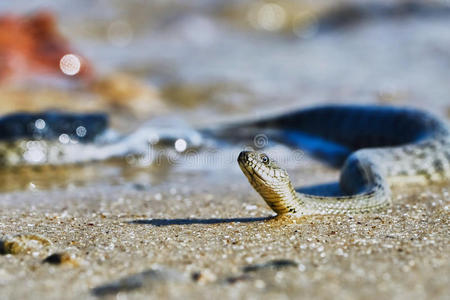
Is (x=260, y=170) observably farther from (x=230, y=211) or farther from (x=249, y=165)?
(x=230, y=211)

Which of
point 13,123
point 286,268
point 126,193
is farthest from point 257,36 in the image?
point 286,268

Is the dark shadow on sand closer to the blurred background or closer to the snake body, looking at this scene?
the snake body

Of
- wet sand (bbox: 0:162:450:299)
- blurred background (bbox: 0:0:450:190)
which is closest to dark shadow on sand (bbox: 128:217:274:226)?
wet sand (bbox: 0:162:450:299)

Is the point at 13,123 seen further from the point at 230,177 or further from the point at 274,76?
the point at 274,76

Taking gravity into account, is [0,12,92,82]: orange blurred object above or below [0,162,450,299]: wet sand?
above

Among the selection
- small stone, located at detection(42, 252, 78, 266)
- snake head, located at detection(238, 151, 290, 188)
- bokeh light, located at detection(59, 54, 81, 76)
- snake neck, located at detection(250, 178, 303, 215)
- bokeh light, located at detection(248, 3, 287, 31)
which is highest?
bokeh light, located at detection(248, 3, 287, 31)

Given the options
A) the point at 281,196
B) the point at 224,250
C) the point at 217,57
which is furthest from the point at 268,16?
the point at 224,250
